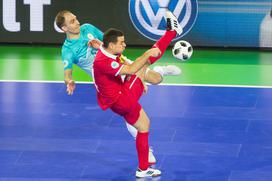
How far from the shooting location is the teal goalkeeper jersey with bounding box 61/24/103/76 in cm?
1236

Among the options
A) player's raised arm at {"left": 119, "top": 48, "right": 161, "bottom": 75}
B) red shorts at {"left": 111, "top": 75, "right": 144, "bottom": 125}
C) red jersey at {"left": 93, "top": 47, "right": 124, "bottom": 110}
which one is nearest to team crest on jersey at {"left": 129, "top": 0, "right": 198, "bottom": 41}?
Result: red shorts at {"left": 111, "top": 75, "right": 144, "bottom": 125}

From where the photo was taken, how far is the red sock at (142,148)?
1070cm

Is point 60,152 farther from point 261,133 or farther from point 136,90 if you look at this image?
point 261,133

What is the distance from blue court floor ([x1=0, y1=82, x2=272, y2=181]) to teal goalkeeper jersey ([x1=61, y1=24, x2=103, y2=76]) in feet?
4.05

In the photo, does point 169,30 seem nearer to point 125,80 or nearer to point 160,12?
point 125,80

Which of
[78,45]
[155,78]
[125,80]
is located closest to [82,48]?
[78,45]

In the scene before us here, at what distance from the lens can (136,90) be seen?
1083 centimetres

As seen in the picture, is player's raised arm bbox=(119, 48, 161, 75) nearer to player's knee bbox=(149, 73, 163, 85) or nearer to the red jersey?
the red jersey

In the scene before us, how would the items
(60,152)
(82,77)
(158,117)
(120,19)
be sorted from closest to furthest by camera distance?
1. (60,152)
2. (158,117)
3. (82,77)
4. (120,19)

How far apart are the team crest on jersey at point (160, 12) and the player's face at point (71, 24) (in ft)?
20.5

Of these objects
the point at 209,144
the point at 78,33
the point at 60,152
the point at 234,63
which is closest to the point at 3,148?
the point at 60,152

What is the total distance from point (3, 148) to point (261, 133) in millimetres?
4103

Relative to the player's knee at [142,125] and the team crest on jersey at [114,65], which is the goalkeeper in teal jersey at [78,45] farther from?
the team crest on jersey at [114,65]

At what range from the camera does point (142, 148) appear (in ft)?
35.2
